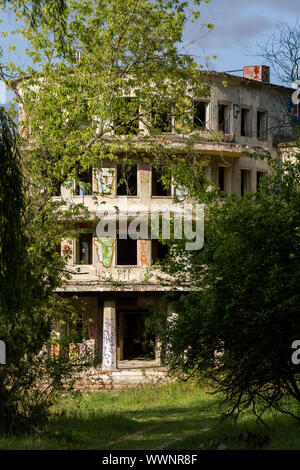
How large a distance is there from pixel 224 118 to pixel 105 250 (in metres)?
8.84

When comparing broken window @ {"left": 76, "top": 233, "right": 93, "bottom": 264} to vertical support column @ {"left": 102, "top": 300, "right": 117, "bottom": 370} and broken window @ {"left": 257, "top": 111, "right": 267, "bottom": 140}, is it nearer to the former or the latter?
vertical support column @ {"left": 102, "top": 300, "right": 117, "bottom": 370}

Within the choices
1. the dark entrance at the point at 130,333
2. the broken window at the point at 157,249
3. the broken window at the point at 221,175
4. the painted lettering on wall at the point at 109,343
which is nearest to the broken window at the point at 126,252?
the broken window at the point at 157,249

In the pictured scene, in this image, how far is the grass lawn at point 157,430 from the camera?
1467cm

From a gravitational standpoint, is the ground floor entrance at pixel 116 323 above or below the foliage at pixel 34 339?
below

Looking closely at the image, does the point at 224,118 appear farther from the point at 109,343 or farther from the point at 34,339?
the point at 34,339

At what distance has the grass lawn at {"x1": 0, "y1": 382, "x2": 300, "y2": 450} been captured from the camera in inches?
578

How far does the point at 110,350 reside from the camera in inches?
1469

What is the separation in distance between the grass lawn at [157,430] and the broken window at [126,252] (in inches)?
557

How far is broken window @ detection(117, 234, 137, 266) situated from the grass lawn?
14141 millimetres

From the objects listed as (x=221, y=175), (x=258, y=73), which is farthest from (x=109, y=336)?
(x=258, y=73)

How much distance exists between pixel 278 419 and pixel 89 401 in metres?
10.4

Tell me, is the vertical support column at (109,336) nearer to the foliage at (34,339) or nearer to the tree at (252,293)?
the foliage at (34,339)
